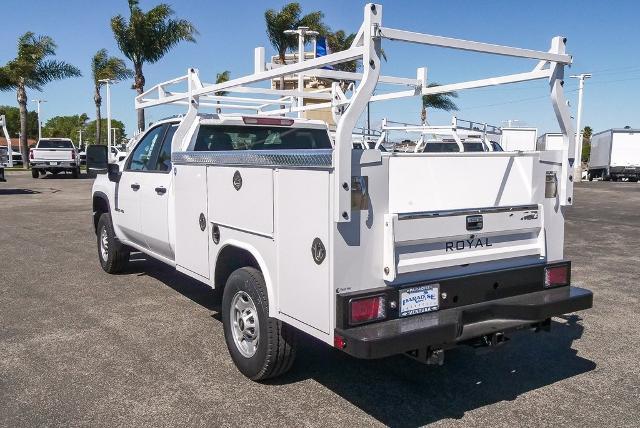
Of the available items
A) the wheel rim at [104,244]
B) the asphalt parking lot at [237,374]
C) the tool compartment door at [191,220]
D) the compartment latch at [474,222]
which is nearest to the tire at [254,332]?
the asphalt parking lot at [237,374]

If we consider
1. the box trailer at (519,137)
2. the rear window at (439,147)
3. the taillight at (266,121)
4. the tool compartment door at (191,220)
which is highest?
the box trailer at (519,137)

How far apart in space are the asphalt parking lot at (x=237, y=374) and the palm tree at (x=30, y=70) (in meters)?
36.2

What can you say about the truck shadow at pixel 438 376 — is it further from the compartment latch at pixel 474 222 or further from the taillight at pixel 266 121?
the taillight at pixel 266 121

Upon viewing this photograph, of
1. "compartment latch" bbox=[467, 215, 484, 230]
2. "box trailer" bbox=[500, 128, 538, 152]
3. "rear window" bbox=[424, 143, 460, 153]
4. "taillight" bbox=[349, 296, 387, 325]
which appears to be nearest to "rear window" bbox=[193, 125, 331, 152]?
"compartment latch" bbox=[467, 215, 484, 230]

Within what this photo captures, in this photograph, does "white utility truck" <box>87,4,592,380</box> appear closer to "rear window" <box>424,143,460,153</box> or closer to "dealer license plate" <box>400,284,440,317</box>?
"dealer license plate" <box>400,284,440,317</box>

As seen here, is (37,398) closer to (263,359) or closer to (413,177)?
(263,359)

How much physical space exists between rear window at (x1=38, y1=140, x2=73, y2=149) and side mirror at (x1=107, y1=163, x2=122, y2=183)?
26.2 meters

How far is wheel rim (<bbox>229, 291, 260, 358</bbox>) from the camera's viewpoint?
4.19 meters

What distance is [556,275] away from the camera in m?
4.28

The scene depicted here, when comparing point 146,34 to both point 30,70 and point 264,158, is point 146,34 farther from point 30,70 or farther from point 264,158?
point 264,158

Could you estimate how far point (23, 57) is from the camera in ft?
127

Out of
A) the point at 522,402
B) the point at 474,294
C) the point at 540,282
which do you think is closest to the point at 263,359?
the point at 474,294

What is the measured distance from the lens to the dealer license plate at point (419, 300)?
3.55m

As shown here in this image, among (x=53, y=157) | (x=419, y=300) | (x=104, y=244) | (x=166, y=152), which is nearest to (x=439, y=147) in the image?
(x=104, y=244)
